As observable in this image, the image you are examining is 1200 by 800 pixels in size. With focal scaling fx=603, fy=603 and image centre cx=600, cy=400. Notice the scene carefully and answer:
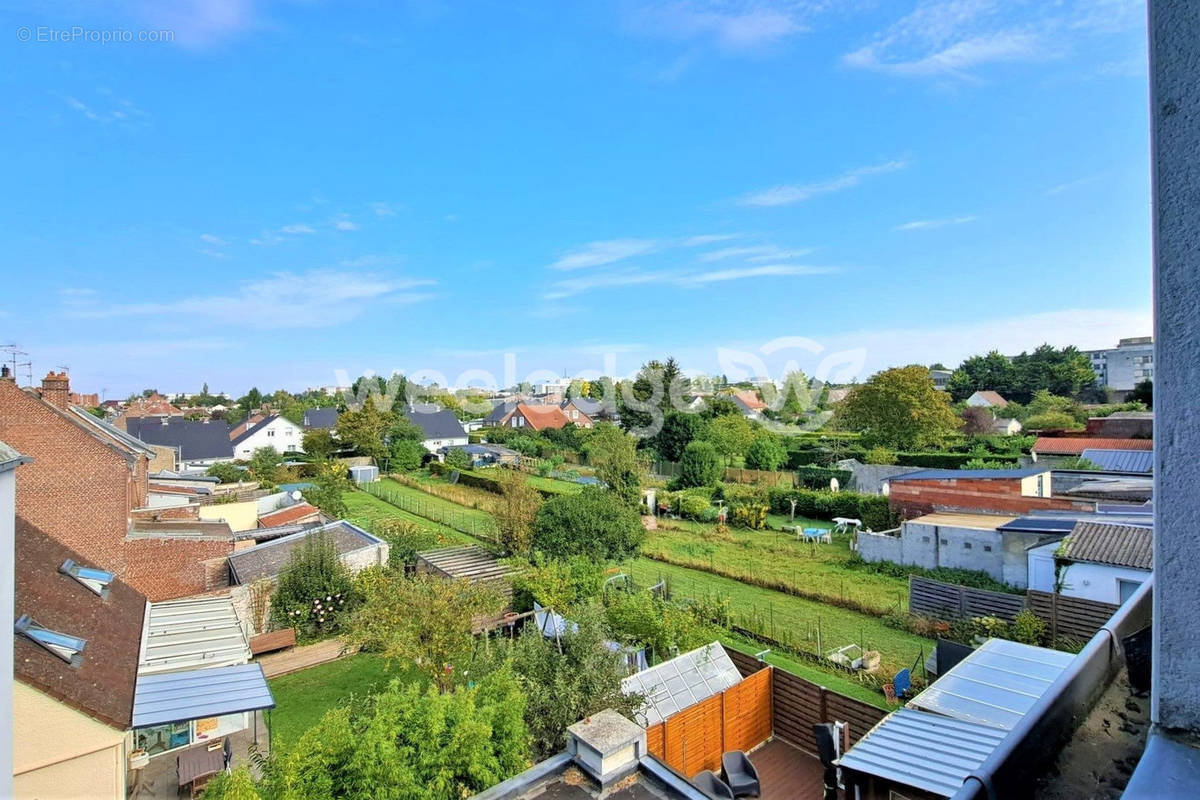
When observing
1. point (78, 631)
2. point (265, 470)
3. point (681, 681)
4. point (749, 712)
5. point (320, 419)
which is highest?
point (320, 419)

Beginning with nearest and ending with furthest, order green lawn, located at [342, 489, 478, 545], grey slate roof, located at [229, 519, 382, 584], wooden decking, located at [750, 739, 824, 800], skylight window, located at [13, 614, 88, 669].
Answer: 1. skylight window, located at [13, 614, 88, 669]
2. wooden decking, located at [750, 739, 824, 800]
3. grey slate roof, located at [229, 519, 382, 584]
4. green lawn, located at [342, 489, 478, 545]

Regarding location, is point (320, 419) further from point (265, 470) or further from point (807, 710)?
point (807, 710)

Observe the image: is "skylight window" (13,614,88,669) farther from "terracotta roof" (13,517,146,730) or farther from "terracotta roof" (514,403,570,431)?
"terracotta roof" (514,403,570,431)

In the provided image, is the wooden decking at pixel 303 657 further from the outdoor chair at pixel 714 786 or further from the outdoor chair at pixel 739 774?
the outdoor chair at pixel 739 774

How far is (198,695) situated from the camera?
8.26 m

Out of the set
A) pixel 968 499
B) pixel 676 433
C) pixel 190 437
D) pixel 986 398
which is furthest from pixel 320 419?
pixel 986 398

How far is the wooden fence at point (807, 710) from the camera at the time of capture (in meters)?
8.68

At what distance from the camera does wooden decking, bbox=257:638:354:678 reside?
12148mm

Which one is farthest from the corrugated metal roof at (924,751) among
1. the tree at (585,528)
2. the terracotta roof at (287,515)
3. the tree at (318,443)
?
the tree at (318,443)

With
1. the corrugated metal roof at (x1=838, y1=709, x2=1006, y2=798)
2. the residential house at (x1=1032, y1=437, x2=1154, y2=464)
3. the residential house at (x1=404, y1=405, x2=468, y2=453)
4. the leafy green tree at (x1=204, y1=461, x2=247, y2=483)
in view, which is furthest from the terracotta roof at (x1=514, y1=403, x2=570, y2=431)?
the corrugated metal roof at (x1=838, y1=709, x2=1006, y2=798)

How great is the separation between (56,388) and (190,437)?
33682 mm

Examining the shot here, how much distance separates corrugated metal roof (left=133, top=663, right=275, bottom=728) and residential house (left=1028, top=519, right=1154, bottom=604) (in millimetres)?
14011

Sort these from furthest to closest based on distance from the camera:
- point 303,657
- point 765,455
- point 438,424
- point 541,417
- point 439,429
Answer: point 541,417, point 438,424, point 439,429, point 765,455, point 303,657

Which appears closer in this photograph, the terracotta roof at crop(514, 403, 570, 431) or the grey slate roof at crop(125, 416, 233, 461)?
the grey slate roof at crop(125, 416, 233, 461)
